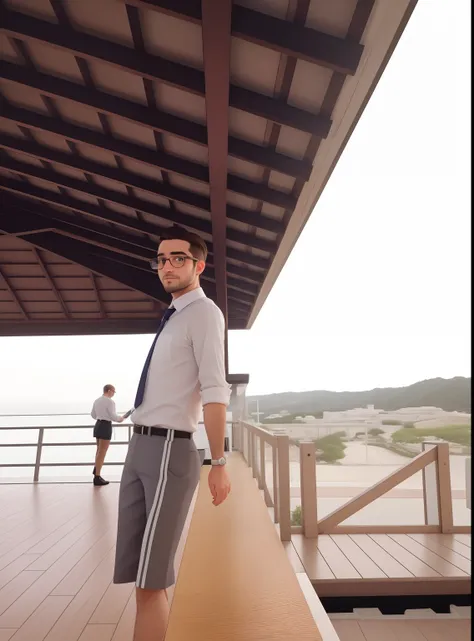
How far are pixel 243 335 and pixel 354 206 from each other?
29806mm

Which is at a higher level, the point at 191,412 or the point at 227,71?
the point at 227,71

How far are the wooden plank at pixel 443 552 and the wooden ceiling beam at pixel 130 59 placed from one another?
122 inches

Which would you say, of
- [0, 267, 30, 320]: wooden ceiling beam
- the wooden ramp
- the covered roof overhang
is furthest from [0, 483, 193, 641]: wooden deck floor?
[0, 267, 30, 320]: wooden ceiling beam

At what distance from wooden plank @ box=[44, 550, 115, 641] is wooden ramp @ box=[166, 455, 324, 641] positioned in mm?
635

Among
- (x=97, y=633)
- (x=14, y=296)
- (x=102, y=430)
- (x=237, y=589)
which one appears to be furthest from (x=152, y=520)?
(x=14, y=296)

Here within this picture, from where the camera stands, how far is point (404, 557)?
12.1 ft

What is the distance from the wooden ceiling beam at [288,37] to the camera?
219cm

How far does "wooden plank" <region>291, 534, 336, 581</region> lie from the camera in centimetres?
332

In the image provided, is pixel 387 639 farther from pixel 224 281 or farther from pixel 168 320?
pixel 224 281

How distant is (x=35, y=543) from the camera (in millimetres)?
4055

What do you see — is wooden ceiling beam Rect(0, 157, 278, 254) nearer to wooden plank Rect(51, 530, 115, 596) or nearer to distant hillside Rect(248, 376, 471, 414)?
wooden plank Rect(51, 530, 115, 596)

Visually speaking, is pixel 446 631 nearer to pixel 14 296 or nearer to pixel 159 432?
pixel 159 432

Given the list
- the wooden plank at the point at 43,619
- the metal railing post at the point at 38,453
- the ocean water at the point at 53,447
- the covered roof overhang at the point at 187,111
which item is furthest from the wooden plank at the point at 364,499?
the metal railing post at the point at 38,453

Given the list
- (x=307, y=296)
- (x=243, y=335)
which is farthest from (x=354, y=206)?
(x=243, y=335)
